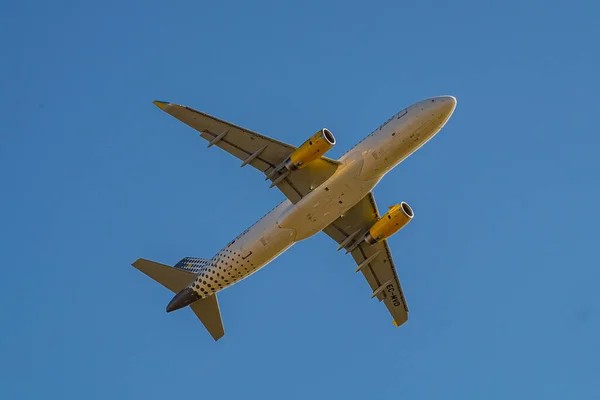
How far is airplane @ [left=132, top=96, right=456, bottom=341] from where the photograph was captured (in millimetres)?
63531

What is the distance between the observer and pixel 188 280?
6981 centimetres

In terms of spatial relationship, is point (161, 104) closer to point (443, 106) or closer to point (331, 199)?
point (331, 199)

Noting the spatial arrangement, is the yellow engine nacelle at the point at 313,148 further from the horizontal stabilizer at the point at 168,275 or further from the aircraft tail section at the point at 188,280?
the horizontal stabilizer at the point at 168,275

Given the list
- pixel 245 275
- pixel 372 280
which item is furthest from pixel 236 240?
pixel 372 280

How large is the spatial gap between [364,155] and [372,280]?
13707 millimetres

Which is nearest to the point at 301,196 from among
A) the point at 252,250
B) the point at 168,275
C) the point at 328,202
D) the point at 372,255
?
the point at 328,202

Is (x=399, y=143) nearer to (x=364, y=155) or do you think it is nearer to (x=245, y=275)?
(x=364, y=155)

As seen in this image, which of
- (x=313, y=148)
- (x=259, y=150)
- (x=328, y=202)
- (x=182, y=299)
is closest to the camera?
(x=313, y=148)

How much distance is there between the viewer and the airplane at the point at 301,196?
6353 cm

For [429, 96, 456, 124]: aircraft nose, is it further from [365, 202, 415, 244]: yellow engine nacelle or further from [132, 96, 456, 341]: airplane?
[365, 202, 415, 244]: yellow engine nacelle

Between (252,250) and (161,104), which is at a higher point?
(161,104)

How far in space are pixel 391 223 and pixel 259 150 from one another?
1066cm

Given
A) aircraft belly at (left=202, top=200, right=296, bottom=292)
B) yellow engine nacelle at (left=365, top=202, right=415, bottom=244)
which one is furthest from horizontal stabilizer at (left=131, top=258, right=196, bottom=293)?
yellow engine nacelle at (left=365, top=202, right=415, bottom=244)

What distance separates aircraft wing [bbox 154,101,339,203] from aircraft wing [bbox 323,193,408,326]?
5765 mm
